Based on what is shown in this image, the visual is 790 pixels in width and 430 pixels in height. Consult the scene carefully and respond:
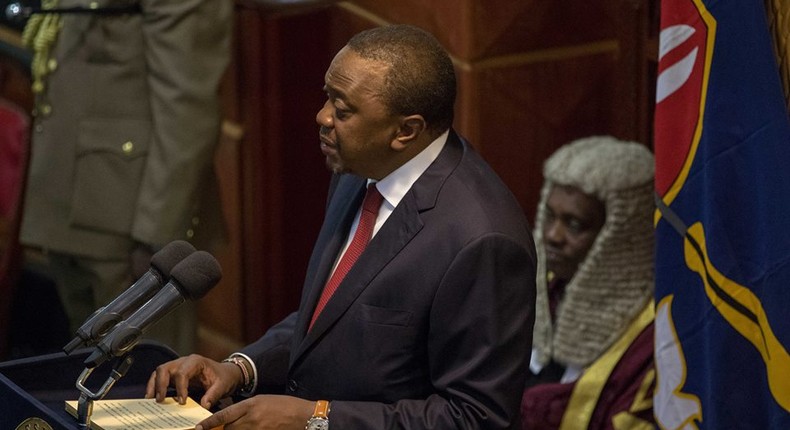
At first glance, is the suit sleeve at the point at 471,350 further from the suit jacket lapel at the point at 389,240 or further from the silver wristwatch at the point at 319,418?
the suit jacket lapel at the point at 389,240

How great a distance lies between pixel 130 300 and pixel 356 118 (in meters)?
0.48

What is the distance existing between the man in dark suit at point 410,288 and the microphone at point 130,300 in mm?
194

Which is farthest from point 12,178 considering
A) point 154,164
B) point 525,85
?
point 525,85

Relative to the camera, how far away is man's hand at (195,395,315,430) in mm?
2338

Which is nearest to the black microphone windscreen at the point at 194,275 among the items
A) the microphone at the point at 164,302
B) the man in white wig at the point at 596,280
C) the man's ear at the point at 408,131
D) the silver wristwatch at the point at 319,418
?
the microphone at the point at 164,302

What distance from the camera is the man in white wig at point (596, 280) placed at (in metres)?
3.68

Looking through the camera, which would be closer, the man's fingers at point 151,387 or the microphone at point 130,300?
the microphone at point 130,300

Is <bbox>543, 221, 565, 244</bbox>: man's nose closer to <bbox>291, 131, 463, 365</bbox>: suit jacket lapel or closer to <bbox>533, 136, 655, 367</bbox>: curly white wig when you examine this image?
<bbox>533, 136, 655, 367</bbox>: curly white wig

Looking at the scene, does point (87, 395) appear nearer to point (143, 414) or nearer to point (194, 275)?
point (143, 414)

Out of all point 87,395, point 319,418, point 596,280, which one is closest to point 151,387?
point 87,395

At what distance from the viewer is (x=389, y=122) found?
2.48m

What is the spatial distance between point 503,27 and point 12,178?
211 cm

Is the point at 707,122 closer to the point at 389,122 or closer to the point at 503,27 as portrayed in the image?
the point at 389,122

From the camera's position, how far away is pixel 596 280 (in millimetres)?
3785
